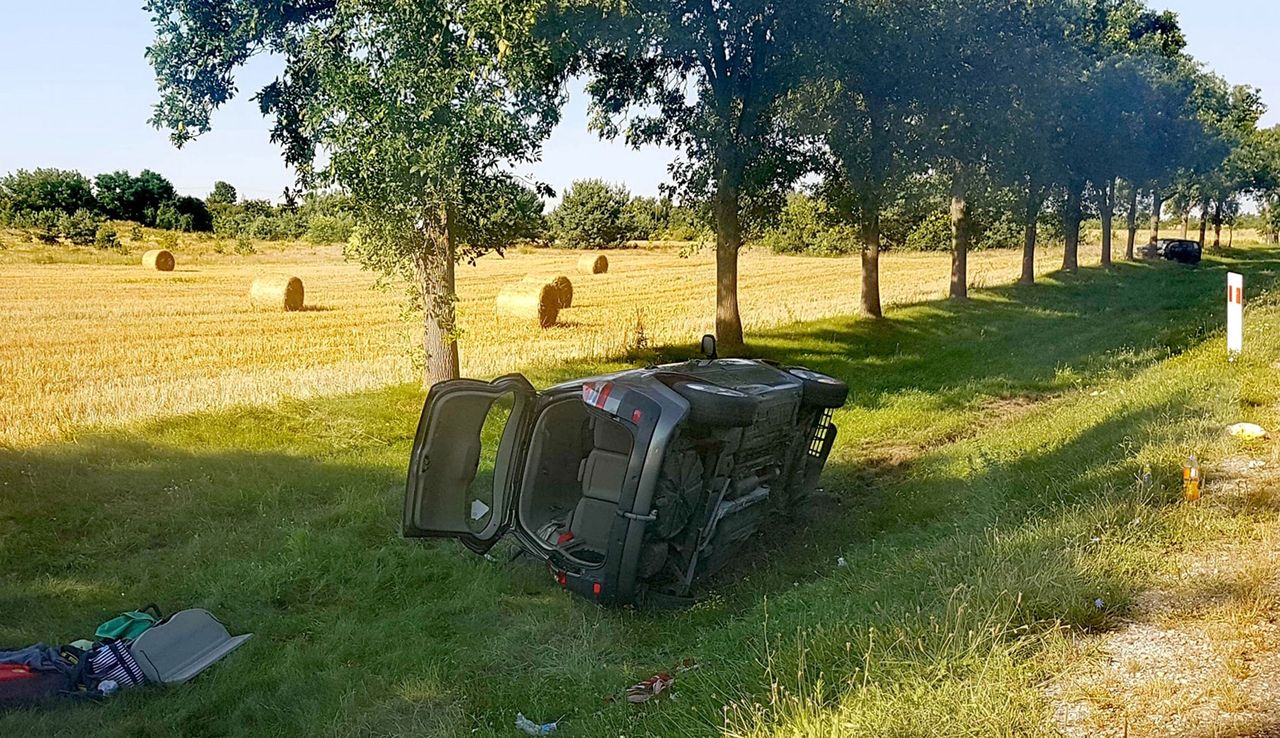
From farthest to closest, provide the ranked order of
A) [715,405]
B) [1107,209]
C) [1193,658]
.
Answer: [1107,209]
[715,405]
[1193,658]

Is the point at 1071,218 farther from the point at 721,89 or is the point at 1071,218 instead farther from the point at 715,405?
the point at 715,405

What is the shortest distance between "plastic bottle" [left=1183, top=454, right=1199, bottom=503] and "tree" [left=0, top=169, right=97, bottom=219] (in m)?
39.6

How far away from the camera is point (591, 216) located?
198 feet

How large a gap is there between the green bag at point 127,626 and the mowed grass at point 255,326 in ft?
17.7

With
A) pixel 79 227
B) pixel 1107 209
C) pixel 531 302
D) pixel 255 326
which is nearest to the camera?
pixel 255 326

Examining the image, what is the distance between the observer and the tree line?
37.4ft

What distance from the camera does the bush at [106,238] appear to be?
38.7 m

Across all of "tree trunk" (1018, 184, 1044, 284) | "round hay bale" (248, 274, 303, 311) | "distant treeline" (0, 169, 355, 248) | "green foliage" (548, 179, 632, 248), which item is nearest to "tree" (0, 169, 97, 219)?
"distant treeline" (0, 169, 355, 248)

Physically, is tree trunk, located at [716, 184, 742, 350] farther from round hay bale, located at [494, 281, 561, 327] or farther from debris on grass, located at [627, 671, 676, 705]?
debris on grass, located at [627, 671, 676, 705]

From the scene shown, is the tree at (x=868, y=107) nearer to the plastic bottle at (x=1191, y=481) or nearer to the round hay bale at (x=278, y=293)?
the plastic bottle at (x=1191, y=481)

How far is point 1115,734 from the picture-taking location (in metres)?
3.30

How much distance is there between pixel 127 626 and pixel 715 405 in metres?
3.88

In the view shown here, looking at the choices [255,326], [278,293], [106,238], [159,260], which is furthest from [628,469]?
[106,238]

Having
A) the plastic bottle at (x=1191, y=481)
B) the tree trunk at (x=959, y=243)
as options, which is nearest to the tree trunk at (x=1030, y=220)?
the tree trunk at (x=959, y=243)
